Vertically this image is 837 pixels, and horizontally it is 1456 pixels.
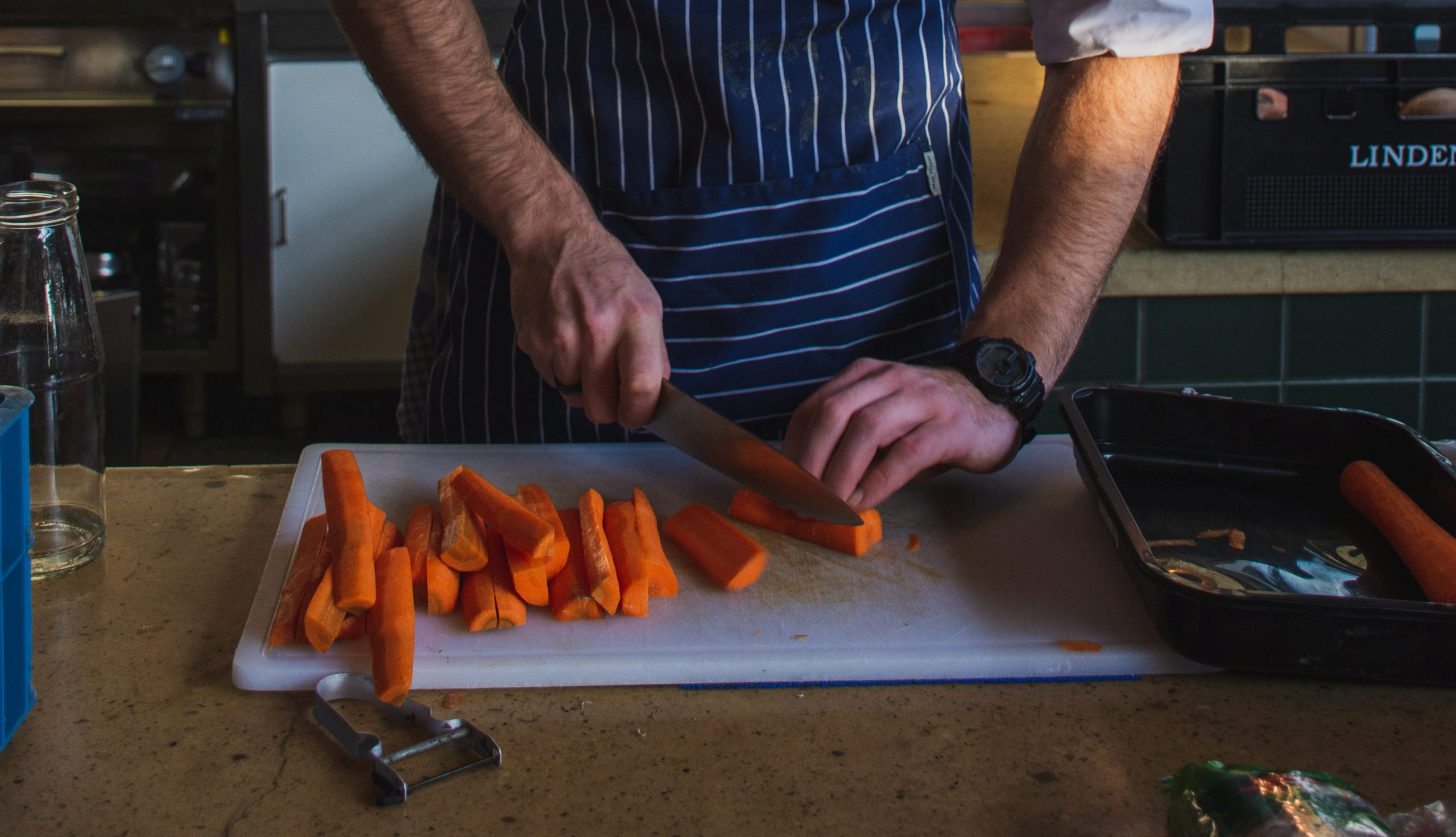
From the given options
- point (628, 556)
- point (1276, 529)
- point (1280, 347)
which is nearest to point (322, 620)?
point (628, 556)

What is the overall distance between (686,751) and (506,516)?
0.92 ft

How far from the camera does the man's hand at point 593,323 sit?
43.5 inches

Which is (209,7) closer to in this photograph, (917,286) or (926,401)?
(917,286)

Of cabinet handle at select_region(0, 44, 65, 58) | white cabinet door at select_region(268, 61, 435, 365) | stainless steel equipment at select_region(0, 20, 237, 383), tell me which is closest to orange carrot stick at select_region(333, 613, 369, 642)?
white cabinet door at select_region(268, 61, 435, 365)

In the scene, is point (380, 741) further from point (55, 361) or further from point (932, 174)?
point (932, 174)

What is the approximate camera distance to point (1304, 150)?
2.47 metres

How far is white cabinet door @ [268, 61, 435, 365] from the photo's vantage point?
3133mm

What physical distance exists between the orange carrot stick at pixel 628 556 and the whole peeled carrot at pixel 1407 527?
0.59 m

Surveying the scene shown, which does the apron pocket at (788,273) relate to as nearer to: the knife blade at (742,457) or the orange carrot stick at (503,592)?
the knife blade at (742,457)

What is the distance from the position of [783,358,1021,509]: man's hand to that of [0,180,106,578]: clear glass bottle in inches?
23.9

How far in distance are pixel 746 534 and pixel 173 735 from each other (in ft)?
1.62

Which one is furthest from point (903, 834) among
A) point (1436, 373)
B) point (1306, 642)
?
point (1436, 373)

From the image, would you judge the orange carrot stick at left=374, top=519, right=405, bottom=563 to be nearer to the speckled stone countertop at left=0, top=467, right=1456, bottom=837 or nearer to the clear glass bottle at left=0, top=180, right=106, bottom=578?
the speckled stone countertop at left=0, top=467, right=1456, bottom=837

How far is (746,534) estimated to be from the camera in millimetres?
1119
